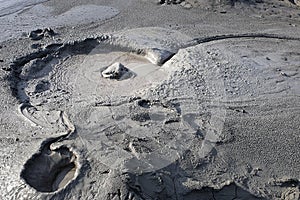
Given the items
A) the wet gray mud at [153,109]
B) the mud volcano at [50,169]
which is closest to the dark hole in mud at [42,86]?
the wet gray mud at [153,109]

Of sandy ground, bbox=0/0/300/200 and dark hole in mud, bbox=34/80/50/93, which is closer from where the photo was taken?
sandy ground, bbox=0/0/300/200

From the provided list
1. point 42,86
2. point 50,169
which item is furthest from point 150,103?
point 42,86

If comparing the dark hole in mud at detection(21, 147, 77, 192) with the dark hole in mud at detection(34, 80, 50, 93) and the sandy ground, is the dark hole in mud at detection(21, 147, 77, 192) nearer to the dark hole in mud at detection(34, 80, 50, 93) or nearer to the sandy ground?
the sandy ground

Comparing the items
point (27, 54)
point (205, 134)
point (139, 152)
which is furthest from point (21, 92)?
point (205, 134)

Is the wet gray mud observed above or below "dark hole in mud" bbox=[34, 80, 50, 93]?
below

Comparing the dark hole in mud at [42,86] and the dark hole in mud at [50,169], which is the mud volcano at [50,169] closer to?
the dark hole in mud at [50,169]

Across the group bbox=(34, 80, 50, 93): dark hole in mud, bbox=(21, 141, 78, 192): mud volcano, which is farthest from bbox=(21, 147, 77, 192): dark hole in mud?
bbox=(34, 80, 50, 93): dark hole in mud

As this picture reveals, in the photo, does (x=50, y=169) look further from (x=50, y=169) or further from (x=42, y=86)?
(x=42, y=86)
